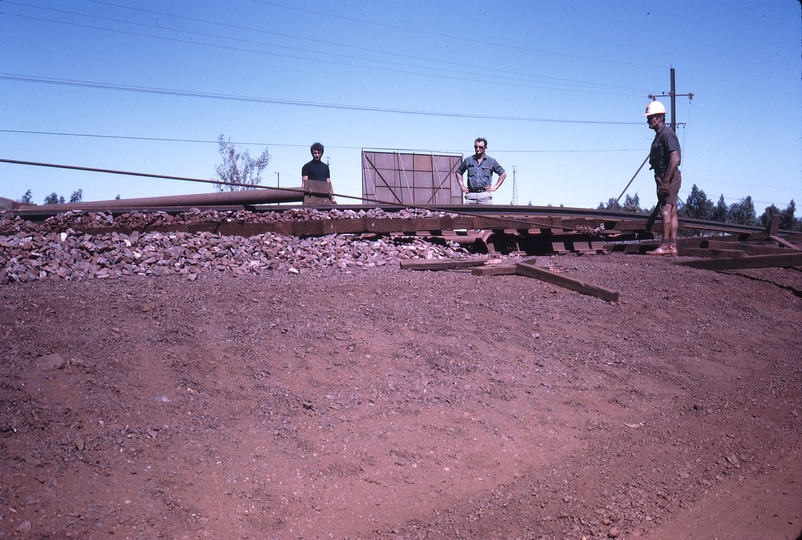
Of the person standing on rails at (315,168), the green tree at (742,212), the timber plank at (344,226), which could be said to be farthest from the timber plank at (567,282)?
the green tree at (742,212)

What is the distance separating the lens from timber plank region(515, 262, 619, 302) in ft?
21.7

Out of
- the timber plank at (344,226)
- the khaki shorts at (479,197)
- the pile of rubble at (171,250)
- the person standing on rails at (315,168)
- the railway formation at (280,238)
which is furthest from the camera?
the khaki shorts at (479,197)

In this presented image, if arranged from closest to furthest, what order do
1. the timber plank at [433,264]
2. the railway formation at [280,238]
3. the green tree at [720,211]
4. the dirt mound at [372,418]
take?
the dirt mound at [372,418]
the railway formation at [280,238]
the timber plank at [433,264]
the green tree at [720,211]

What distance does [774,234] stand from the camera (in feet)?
38.5

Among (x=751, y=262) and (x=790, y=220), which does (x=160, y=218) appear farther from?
(x=790, y=220)

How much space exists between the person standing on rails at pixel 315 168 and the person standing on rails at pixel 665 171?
5.22m

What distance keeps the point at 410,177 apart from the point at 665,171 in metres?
20.3

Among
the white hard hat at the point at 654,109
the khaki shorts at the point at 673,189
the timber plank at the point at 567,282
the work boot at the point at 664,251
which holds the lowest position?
the timber plank at the point at 567,282

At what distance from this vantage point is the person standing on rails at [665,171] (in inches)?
370

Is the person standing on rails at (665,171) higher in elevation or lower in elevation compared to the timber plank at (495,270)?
higher

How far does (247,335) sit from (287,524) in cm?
190

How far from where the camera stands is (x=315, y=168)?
35.9 feet

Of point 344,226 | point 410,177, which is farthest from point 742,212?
point 344,226

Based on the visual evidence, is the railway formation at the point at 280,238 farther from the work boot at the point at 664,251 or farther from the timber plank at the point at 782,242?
the work boot at the point at 664,251
